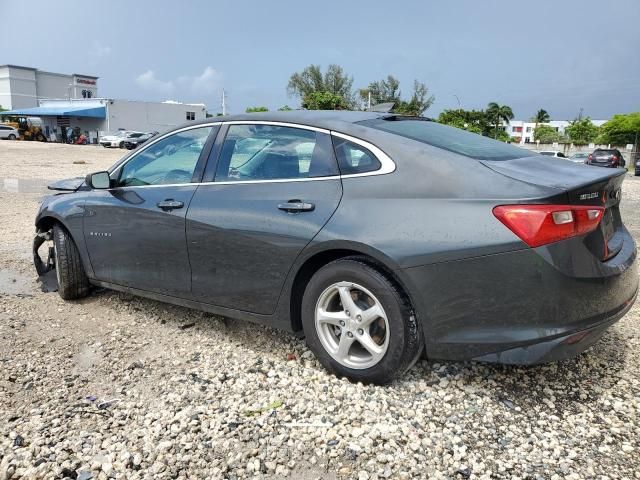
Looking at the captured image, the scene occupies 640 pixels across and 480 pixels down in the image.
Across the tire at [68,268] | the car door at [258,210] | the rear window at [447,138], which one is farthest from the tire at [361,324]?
the tire at [68,268]

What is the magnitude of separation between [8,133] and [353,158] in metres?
55.6

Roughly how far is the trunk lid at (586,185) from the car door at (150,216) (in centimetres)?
203

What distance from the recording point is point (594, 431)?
2.63 metres

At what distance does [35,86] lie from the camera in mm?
80062

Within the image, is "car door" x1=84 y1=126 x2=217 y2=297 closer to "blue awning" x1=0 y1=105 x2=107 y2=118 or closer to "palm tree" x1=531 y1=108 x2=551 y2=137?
"blue awning" x1=0 y1=105 x2=107 y2=118

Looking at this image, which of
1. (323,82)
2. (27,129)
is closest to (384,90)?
(323,82)

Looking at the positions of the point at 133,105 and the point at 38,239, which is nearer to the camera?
the point at 38,239

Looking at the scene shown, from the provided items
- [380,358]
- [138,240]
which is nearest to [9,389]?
[138,240]

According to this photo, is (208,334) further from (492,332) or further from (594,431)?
(594,431)

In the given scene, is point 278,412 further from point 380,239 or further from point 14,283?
point 14,283

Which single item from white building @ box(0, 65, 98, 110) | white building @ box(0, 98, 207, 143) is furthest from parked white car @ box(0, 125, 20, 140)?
white building @ box(0, 65, 98, 110)

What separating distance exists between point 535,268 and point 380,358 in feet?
3.12

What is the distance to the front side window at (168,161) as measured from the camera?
12.3 ft

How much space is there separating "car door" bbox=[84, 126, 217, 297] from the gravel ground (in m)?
0.47
